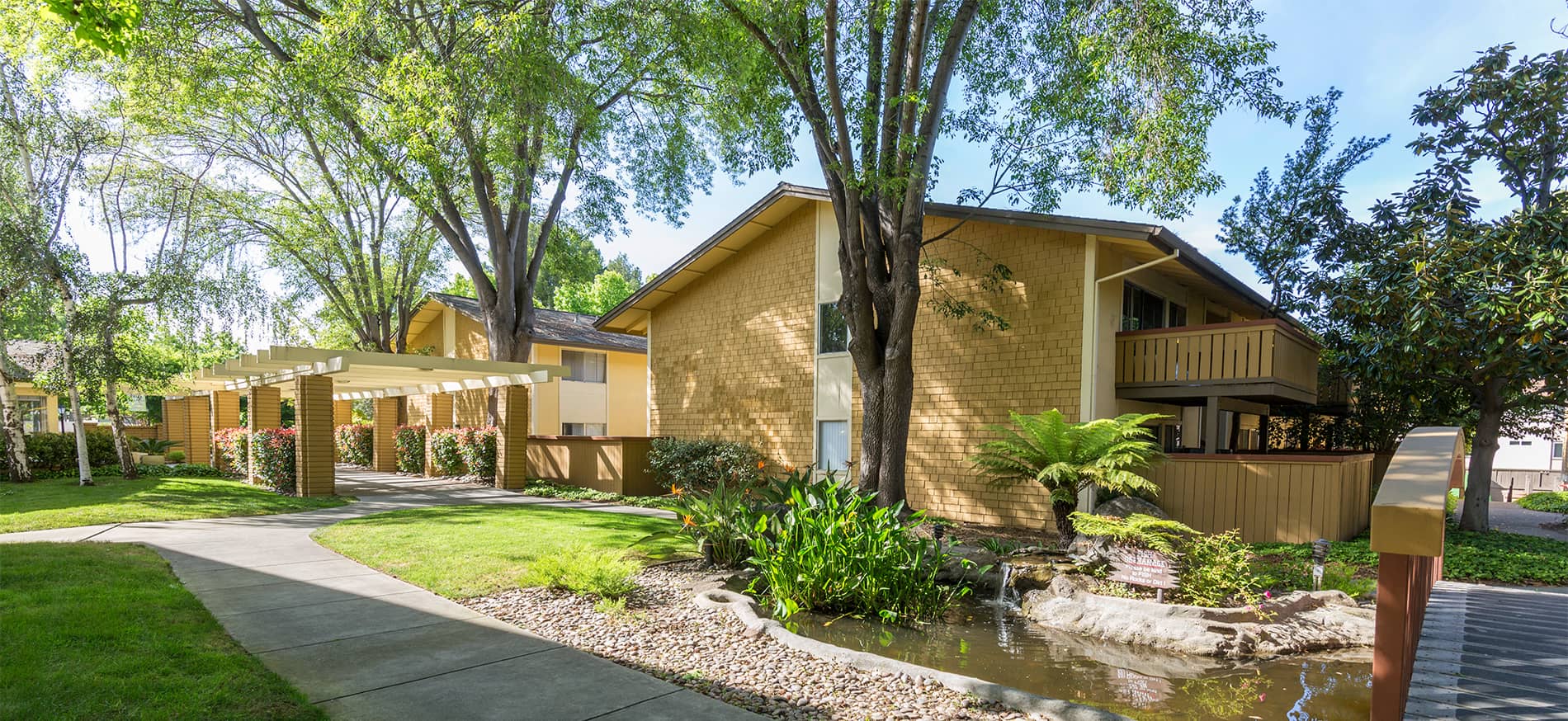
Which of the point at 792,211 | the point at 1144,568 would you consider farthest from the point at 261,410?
the point at 1144,568

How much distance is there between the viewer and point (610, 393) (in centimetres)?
2636

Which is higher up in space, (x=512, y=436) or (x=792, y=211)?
(x=792, y=211)

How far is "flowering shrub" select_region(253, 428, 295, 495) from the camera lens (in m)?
15.2

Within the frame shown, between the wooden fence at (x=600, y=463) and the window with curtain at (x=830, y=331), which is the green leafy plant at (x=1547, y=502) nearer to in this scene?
the window with curtain at (x=830, y=331)

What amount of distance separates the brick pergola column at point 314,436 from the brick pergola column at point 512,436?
3255 millimetres

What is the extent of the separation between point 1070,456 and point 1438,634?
4723 millimetres

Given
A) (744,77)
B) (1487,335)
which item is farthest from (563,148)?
(1487,335)

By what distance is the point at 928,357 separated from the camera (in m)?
13.9

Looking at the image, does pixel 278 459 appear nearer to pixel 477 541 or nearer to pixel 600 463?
pixel 600 463

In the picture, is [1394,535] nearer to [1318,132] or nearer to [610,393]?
[1318,132]

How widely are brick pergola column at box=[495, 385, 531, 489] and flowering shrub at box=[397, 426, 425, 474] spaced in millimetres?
5540

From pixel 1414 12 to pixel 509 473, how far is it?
763 inches

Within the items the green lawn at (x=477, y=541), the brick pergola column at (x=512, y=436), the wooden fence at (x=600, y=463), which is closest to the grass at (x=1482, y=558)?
the green lawn at (x=477, y=541)

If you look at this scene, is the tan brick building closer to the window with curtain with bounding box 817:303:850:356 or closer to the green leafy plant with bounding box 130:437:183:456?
the window with curtain with bounding box 817:303:850:356
